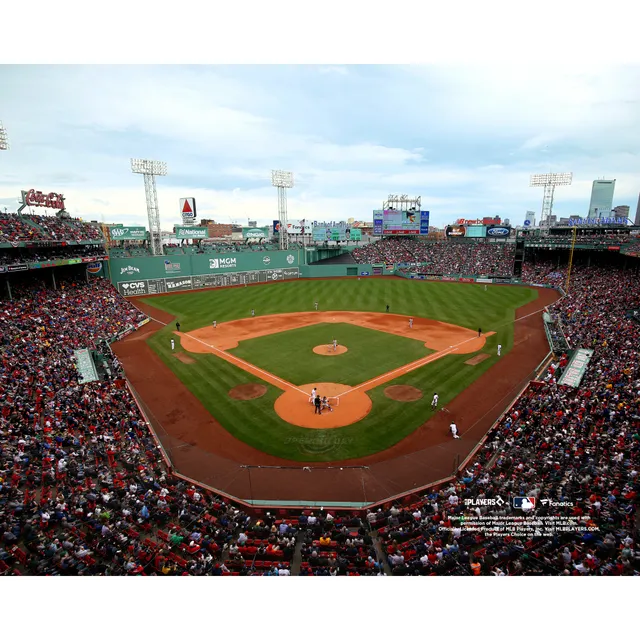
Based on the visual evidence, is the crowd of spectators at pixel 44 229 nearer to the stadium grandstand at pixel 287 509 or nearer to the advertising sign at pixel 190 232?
the advertising sign at pixel 190 232

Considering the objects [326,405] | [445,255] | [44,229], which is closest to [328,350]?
[326,405]

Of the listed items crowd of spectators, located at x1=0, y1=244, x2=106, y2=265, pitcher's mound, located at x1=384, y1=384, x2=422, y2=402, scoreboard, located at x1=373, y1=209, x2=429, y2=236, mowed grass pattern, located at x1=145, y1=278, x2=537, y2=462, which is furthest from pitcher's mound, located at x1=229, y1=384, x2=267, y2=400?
scoreboard, located at x1=373, y1=209, x2=429, y2=236

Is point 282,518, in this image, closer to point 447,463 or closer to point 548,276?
point 447,463

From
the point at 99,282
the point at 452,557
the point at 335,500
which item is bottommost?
the point at 335,500

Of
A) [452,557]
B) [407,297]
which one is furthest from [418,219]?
[452,557]

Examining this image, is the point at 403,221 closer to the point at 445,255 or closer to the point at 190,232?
the point at 445,255
